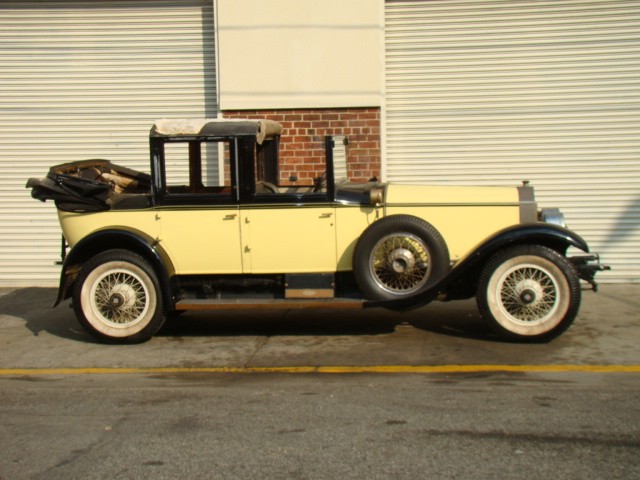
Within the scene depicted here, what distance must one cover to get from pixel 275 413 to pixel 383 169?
5730 millimetres

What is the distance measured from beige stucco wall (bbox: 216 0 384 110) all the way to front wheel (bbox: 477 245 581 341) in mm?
4109

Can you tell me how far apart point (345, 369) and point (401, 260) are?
113 cm

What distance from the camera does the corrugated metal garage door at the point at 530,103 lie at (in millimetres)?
10820

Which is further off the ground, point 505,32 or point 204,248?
point 505,32

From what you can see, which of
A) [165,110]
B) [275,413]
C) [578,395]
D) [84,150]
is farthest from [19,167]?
[578,395]

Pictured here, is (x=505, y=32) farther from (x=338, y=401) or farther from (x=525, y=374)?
(x=338, y=401)

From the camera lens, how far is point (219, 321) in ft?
29.6

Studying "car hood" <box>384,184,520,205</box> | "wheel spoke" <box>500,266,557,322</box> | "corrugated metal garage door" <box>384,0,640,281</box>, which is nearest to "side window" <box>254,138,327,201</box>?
"car hood" <box>384,184,520,205</box>

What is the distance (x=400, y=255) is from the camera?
7.41 m

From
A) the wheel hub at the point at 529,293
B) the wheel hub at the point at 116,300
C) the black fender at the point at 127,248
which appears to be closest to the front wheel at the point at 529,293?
the wheel hub at the point at 529,293

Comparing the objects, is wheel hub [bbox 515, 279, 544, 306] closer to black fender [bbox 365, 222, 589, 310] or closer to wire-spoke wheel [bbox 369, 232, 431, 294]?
black fender [bbox 365, 222, 589, 310]

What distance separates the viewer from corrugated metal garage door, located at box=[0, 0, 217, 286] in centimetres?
1130

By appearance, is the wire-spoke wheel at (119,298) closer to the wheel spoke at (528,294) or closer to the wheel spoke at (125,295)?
the wheel spoke at (125,295)

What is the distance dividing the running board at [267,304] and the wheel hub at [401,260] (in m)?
0.44
